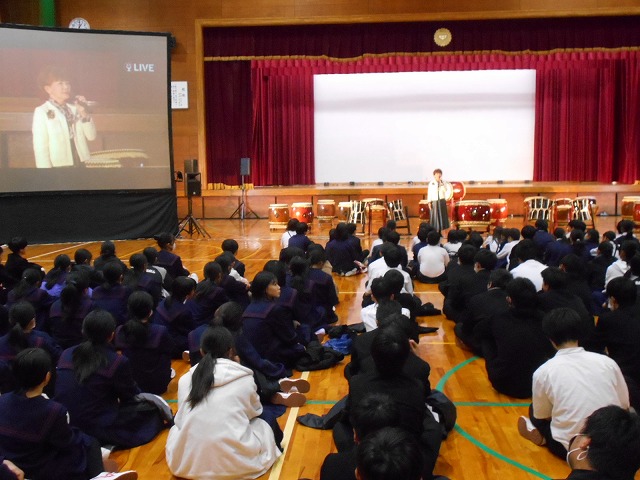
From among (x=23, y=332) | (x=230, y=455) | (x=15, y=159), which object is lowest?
(x=230, y=455)

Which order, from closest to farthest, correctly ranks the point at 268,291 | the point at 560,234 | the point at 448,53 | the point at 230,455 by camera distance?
1. the point at 230,455
2. the point at 268,291
3. the point at 560,234
4. the point at 448,53

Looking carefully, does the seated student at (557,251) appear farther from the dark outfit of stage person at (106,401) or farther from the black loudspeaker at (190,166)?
the black loudspeaker at (190,166)

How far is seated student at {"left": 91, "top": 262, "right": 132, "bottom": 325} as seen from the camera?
508cm

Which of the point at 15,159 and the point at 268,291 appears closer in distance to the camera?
the point at 268,291

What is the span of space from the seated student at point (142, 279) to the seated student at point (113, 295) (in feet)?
1.09

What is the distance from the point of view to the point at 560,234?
23.6 ft

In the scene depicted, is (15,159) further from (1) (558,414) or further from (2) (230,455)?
(1) (558,414)

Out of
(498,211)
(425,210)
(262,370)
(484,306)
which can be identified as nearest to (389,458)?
(262,370)

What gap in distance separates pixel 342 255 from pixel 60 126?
5.78m

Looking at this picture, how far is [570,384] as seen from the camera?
317 cm

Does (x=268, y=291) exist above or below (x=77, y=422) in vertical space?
above

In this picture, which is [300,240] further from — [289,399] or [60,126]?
[60,126]

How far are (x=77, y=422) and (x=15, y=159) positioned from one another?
8817 mm

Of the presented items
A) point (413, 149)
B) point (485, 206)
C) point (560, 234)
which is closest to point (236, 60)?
point (413, 149)
